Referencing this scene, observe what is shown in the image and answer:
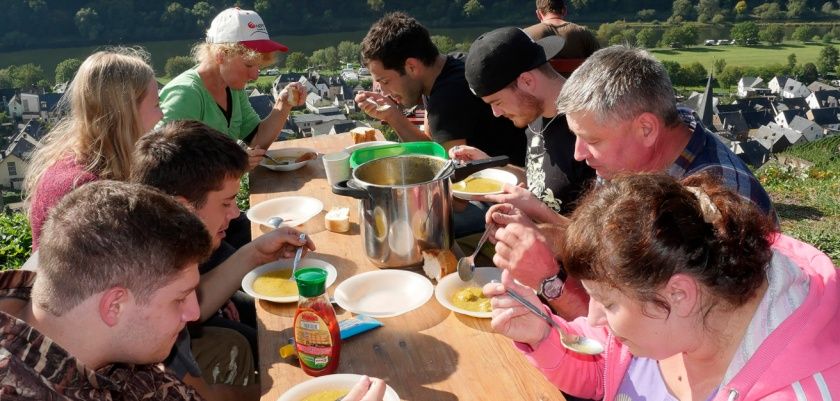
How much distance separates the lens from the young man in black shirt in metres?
3.75

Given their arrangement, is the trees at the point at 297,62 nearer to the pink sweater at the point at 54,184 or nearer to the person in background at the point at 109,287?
the pink sweater at the point at 54,184

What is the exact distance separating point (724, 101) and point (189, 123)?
45.0 meters

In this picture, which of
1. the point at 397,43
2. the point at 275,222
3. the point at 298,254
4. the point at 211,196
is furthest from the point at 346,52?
the point at 298,254

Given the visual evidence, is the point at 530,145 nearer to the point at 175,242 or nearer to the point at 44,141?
the point at 175,242

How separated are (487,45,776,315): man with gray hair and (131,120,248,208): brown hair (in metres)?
1.00

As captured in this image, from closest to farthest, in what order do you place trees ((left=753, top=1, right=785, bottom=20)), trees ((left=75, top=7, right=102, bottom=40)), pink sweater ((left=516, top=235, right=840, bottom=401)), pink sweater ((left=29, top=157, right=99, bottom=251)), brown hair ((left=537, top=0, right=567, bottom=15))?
pink sweater ((left=516, top=235, right=840, bottom=401))
pink sweater ((left=29, top=157, right=99, bottom=251))
brown hair ((left=537, top=0, right=567, bottom=15))
trees ((left=75, top=7, right=102, bottom=40))
trees ((left=753, top=1, right=785, bottom=20))

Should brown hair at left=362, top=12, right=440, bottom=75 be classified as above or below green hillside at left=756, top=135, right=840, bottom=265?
above

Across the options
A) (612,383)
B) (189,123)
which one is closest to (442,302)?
(612,383)

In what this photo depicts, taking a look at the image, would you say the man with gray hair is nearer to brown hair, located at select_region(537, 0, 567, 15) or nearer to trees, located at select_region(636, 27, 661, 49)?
brown hair, located at select_region(537, 0, 567, 15)

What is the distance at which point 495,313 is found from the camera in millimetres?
1742

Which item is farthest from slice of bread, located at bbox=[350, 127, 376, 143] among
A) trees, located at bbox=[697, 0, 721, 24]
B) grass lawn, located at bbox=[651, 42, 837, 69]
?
trees, located at bbox=[697, 0, 721, 24]

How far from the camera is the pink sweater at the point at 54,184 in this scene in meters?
2.49

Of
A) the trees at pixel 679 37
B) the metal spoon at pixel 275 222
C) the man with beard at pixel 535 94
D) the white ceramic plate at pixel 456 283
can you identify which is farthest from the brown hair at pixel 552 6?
the trees at pixel 679 37

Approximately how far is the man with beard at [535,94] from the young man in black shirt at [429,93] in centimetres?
84
